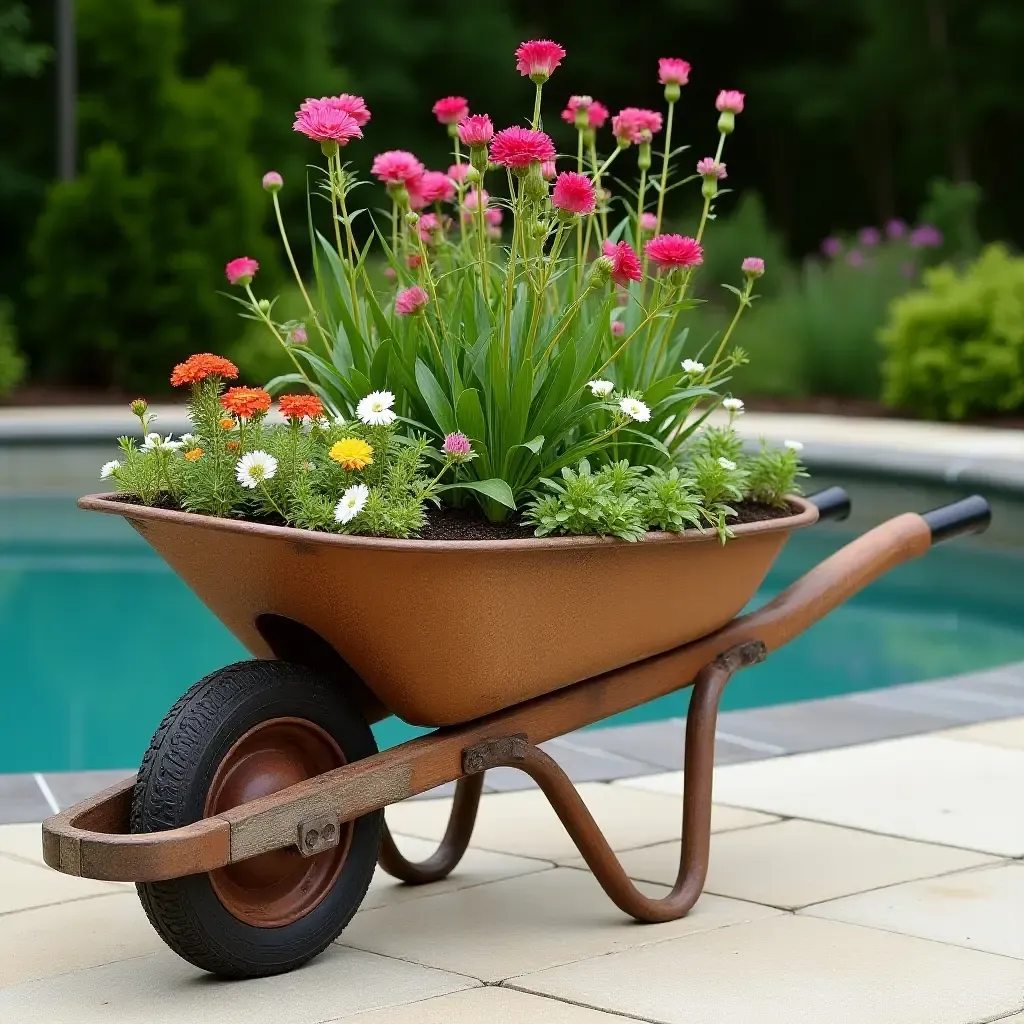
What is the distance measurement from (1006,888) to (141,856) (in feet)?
4.16

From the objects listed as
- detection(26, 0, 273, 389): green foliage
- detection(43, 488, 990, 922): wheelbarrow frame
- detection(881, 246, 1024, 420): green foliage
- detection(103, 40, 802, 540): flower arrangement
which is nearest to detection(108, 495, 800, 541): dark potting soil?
detection(103, 40, 802, 540): flower arrangement

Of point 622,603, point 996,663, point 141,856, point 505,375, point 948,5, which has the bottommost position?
point 996,663

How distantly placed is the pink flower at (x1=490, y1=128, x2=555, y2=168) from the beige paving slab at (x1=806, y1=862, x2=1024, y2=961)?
3.57 feet

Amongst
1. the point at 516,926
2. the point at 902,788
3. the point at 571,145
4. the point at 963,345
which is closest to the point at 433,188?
the point at 516,926

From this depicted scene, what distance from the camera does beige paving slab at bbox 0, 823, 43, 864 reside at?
2.66 m

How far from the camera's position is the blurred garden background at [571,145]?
12.0 m

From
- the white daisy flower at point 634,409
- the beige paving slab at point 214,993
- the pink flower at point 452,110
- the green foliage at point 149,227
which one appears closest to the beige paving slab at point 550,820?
the beige paving slab at point 214,993

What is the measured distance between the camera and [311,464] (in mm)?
2131

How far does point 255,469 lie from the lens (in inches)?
81.4

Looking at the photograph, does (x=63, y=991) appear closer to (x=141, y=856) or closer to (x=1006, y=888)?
(x=141, y=856)

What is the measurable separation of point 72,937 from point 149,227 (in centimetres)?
1080

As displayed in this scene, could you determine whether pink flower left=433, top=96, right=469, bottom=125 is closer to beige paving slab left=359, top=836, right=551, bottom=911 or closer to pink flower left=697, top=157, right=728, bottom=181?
pink flower left=697, top=157, right=728, bottom=181

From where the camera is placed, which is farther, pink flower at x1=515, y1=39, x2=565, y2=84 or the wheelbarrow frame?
pink flower at x1=515, y1=39, x2=565, y2=84

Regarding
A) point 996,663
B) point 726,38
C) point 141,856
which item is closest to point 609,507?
point 141,856
